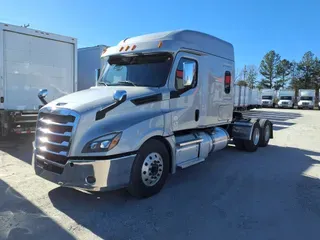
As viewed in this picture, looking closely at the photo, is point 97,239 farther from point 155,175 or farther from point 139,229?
point 155,175

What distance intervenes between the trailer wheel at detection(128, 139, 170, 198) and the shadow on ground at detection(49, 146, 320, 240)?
183mm

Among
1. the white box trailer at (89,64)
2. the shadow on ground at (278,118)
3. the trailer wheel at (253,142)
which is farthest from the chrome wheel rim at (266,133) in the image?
the white box trailer at (89,64)

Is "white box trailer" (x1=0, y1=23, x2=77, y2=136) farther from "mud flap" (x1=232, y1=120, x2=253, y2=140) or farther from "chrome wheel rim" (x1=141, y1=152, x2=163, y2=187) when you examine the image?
"mud flap" (x1=232, y1=120, x2=253, y2=140)

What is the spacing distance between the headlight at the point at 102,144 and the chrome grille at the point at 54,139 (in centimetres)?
31

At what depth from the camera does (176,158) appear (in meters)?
5.51

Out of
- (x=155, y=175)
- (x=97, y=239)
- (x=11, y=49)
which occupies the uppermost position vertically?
(x=11, y=49)

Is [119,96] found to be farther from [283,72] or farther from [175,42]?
[283,72]

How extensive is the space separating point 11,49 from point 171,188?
6928 mm

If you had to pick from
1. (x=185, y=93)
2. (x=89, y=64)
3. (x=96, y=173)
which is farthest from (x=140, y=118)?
(x=89, y=64)

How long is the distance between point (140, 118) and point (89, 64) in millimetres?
8558

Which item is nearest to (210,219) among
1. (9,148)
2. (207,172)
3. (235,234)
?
(235,234)

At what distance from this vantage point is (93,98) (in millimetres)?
4688

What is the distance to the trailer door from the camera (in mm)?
8961

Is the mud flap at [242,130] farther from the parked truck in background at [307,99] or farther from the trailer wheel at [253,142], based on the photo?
the parked truck in background at [307,99]
